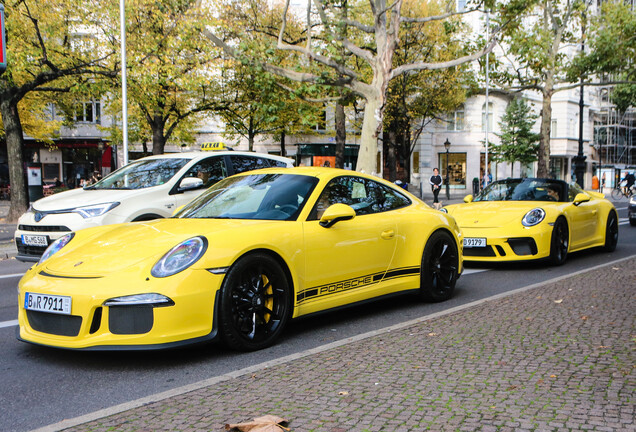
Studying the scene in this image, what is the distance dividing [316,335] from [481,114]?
1782 inches

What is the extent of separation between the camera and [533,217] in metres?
8.86

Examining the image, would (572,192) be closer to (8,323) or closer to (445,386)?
(445,386)

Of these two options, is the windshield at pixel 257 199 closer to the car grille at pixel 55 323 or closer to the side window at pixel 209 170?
the car grille at pixel 55 323

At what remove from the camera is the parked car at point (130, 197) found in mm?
8164

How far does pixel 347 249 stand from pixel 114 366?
209cm

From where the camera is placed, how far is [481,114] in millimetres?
47719

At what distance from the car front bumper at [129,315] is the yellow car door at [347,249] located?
Result: 99cm

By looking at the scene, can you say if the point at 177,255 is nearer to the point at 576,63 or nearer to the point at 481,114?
the point at 576,63

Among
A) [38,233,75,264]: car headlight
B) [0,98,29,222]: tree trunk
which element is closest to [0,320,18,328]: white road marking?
[38,233,75,264]: car headlight

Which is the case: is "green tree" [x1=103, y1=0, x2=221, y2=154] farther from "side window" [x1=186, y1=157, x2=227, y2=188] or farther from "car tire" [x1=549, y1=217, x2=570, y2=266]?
"car tire" [x1=549, y1=217, x2=570, y2=266]

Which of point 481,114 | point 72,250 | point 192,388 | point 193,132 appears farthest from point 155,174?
point 481,114

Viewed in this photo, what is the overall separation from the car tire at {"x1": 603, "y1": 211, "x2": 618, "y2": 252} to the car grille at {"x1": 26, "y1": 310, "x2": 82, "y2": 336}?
30.9 feet

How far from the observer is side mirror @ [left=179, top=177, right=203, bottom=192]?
29.5 feet

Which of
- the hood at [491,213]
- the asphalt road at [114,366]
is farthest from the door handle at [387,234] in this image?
the hood at [491,213]
